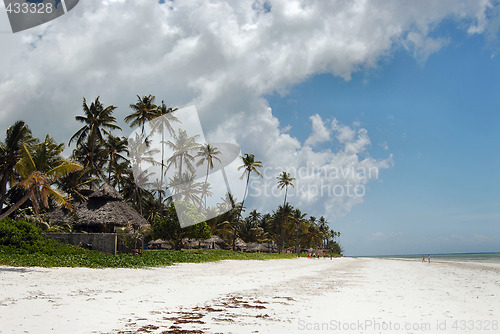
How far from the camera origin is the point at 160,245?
134ft

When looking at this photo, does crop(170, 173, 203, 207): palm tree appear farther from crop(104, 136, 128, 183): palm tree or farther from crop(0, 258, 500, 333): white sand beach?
crop(0, 258, 500, 333): white sand beach

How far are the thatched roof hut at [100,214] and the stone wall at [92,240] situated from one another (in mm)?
6355

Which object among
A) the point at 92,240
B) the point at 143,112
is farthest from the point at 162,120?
the point at 92,240

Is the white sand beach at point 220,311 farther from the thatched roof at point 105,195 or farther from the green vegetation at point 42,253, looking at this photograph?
the thatched roof at point 105,195

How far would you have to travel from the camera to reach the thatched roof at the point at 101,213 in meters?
26.4

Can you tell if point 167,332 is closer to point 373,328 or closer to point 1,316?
point 1,316

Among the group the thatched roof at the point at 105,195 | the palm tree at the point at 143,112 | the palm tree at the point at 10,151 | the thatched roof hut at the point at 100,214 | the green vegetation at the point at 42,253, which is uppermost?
the palm tree at the point at 143,112

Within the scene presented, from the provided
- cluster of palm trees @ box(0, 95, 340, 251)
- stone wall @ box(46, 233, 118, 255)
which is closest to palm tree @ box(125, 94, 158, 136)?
cluster of palm trees @ box(0, 95, 340, 251)

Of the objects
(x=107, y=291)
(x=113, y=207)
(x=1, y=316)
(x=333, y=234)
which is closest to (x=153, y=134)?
(x=113, y=207)

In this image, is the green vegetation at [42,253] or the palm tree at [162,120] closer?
the green vegetation at [42,253]

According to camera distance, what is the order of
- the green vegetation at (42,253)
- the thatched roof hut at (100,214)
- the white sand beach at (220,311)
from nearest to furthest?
the white sand beach at (220,311)
the green vegetation at (42,253)
the thatched roof hut at (100,214)

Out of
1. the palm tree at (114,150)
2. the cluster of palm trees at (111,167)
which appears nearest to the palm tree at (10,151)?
the cluster of palm trees at (111,167)

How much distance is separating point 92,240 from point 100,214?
24.3ft

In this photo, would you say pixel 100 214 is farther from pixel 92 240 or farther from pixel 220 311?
pixel 220 311
